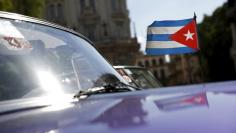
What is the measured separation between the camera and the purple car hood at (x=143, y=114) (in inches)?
56.5

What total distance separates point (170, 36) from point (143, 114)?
24.5 feet

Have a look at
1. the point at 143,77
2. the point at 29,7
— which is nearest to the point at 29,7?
the point at 29,7

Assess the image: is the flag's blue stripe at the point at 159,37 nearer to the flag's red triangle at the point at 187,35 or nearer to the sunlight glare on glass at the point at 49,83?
the flag's red triangle at the point at 187,35

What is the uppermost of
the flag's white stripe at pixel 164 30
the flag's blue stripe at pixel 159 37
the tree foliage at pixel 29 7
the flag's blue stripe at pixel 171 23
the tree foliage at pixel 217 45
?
the tree foliage at pixel 29 7

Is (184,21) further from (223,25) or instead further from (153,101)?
(223,25)

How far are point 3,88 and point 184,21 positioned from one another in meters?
7.15

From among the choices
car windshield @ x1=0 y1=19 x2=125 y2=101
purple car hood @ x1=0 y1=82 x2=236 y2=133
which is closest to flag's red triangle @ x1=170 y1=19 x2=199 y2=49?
car windshield @ x1=0 y1=19 x2=125 y2=101

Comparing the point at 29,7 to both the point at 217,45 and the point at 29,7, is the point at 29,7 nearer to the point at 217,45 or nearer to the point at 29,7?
the point at 29,7

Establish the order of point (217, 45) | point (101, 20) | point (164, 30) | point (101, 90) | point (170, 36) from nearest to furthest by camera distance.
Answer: point (101, 90)
point (170, 36)
point (164, 30)
point (217, 45)
point (101, 20)

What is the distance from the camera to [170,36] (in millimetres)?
9016

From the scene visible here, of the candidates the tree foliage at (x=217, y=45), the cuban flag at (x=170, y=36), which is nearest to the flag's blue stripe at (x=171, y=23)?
the cuban flag at (x=170, y=36)

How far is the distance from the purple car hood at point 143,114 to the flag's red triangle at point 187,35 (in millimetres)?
6673

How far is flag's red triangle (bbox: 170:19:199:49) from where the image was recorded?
28.6 ft

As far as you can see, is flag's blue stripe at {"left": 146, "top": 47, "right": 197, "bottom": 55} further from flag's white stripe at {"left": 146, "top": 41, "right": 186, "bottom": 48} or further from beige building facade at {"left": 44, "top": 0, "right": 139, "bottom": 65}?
beige building facade at {"left": 44, "top": 0, "right": 139, "bottom": 65}
